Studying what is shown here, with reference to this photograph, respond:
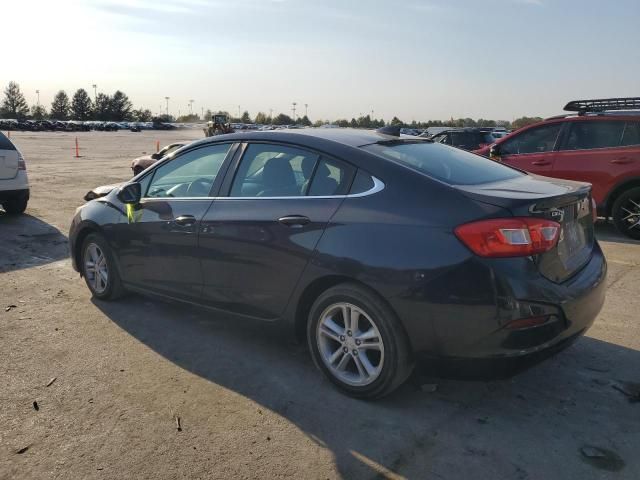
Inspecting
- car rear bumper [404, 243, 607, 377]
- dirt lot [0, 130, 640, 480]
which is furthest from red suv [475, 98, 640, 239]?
car rear bumper [404, 243, 607, 377]

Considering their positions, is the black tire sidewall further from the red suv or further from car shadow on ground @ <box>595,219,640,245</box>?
the red suv

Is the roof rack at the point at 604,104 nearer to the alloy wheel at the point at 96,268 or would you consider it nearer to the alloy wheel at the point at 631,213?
the alloy wheel at the point at 631,213

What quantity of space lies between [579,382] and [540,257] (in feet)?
3.67

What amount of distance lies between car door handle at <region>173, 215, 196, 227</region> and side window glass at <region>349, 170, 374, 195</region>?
1.37 metres

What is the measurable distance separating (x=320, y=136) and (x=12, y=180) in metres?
7.43

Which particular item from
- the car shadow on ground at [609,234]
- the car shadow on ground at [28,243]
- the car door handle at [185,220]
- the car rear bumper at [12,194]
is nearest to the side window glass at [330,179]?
the car door handle at [185,220]

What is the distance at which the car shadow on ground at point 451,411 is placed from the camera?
2863 mm

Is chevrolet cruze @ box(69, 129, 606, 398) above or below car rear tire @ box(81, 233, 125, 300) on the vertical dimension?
above

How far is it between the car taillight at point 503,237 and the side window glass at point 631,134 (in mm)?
6297

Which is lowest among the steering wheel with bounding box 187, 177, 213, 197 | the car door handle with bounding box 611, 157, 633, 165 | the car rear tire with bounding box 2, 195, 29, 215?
the car rear tire with bounding box 2, 195, 29, 215

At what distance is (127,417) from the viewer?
3.33 meters

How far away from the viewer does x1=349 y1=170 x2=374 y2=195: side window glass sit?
350 cm

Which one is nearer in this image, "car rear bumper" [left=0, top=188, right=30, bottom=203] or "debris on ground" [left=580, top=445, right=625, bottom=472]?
"debris on ground" [left=580, top=445, right=625, bottom=472]

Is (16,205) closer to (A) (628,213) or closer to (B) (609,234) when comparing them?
(B) (609,234)
